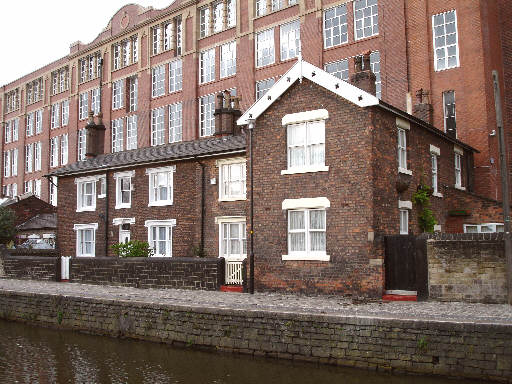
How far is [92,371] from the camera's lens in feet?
36.9

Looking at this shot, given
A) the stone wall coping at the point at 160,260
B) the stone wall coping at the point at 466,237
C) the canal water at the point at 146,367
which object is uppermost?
the stone wall coping at the point at 466,237

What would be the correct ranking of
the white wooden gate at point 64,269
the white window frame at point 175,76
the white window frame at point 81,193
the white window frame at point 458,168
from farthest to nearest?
the white window frame at point 175,76, the white window frame at point 81,193, the white wooden gate at point 64,269, the white window frame at point 458,168

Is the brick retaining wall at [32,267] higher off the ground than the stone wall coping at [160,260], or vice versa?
the stone wall coping at [160,260]

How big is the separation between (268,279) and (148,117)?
28830mm

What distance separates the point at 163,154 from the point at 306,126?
29.7 feet

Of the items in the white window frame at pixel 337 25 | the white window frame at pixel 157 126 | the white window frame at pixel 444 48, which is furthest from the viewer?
the white window frame at pixel 157 126

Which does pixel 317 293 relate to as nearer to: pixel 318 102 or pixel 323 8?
pixel 318 102

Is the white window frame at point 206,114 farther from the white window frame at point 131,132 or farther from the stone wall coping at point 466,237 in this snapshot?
the stone wall coping at point 466,237

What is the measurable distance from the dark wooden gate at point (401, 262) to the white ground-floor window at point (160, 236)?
10.1 meters

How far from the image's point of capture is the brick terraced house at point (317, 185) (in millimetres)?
15055

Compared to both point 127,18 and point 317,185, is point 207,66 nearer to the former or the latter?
point 127,18

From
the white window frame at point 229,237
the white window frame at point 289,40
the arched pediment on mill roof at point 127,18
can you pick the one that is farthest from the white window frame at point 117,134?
the white window frame at point 229,237

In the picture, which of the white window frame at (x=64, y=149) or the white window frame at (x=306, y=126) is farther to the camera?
the white window frame at (x=64, y=149)

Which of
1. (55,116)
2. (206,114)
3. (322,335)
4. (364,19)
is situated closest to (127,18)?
(206,114)
